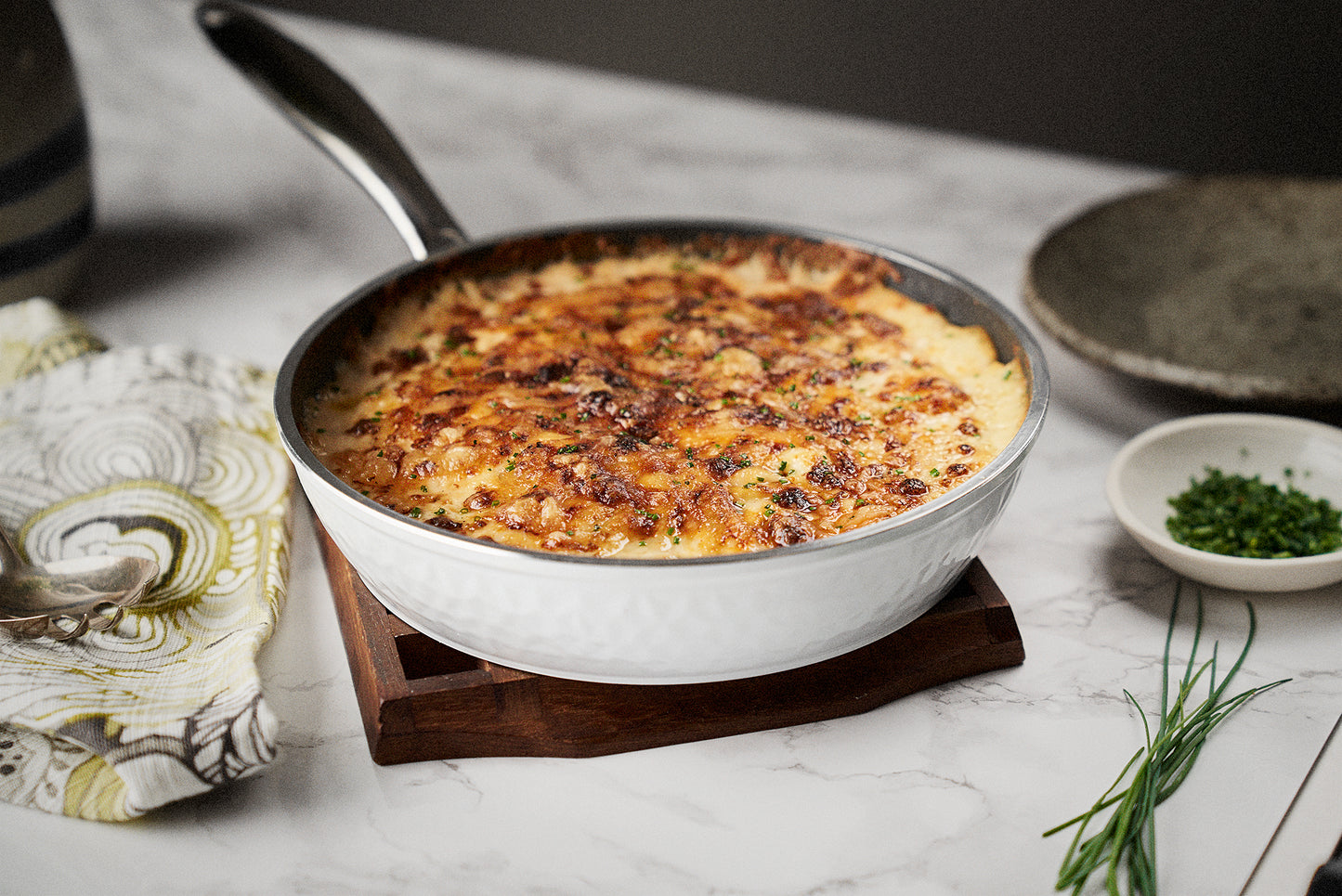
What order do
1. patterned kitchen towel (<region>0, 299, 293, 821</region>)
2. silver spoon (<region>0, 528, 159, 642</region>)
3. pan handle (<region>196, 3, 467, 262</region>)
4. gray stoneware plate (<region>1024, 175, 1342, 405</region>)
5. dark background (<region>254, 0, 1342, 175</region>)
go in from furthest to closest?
1. dark background (<region>254, 0, 1342, 175</region>)
2. gray stoneware plate (<region>1024, 175, 1342, 405</region>)
3. pan handle (<region>196, 3, 467, 262</region>)
4. silver spoon (<region>0, 528, 159, 642</region>)
5. patterned kitchen towel (<region>0, 299, 293, 821</region>)

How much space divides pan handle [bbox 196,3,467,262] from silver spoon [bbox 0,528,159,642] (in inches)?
28.4

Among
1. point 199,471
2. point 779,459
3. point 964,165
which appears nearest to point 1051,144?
point 964,165

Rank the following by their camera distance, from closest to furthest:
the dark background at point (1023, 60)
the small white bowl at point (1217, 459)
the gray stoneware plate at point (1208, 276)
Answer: the small white bowl at point (1217, 459)
the gray stoneware plate at point (1208, 276)
the dark background at point (1023, 60)

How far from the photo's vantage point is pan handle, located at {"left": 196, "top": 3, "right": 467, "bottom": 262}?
5.95ft

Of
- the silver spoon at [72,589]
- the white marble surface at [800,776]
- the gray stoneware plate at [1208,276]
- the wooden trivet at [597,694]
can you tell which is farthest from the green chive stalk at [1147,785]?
the silver spoon at [72,589]

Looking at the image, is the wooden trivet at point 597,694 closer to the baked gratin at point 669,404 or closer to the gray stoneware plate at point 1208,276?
the baked gratin at point 669,404

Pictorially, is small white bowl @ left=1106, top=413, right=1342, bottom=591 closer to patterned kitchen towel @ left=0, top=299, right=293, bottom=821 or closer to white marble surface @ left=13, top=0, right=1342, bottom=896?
white marble surface @ left=13, top=0, right=1342, bottom=896

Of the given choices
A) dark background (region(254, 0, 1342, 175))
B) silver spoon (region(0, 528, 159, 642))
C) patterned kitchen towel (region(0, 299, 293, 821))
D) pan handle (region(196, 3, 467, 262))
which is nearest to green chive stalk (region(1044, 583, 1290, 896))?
patterned kitchen towel (region(0, 299, 293, 821))

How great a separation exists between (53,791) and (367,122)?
116 centimetres

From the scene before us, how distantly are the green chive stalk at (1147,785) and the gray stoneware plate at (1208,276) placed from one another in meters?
0.67

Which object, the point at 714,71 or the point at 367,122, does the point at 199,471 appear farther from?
the point at 714,71

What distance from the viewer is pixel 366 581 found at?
1.26 meters

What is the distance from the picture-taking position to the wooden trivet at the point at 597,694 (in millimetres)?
1216

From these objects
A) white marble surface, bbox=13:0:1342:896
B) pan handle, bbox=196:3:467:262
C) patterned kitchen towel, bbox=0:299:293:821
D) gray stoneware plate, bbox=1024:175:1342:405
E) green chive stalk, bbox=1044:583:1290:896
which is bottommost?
white marble surface, bbox=13:0:1342:896
